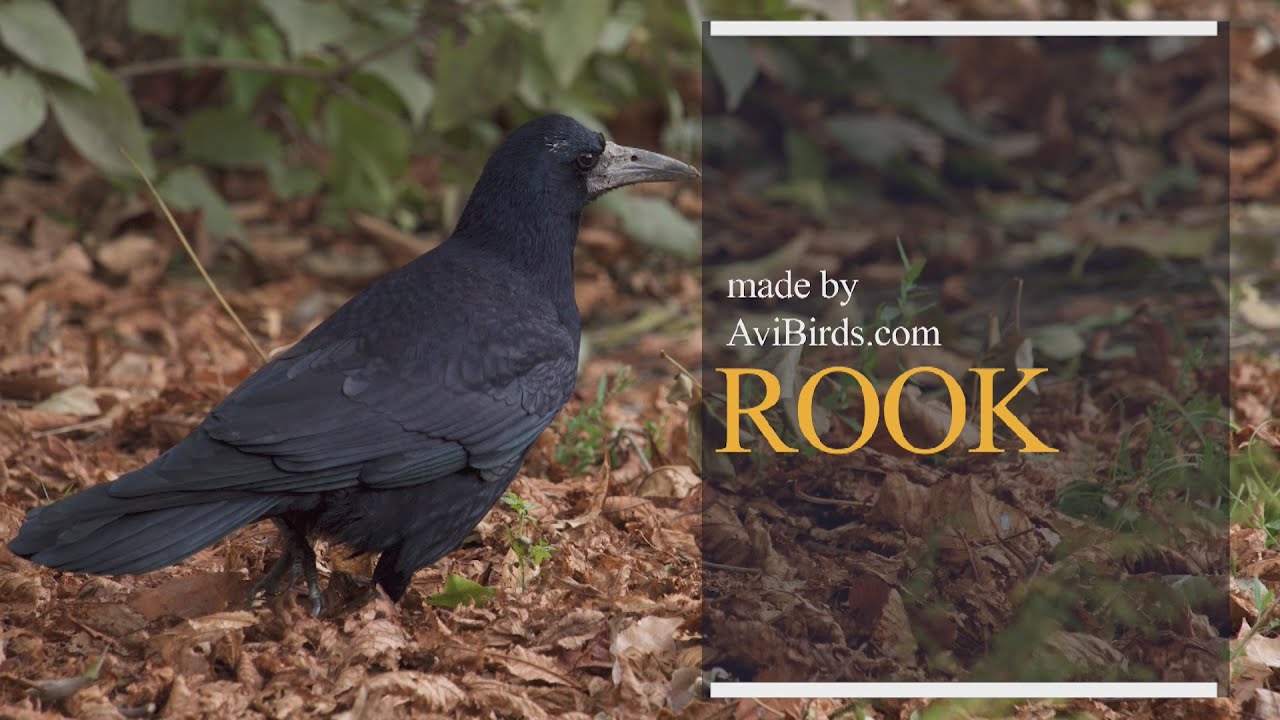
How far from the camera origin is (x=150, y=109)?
6.78 m

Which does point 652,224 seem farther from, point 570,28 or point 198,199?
point 198,199

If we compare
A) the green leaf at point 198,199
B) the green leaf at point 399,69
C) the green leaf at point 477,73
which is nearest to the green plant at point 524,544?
the green leaf at point 477,73

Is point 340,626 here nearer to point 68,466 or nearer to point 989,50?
point 68,466

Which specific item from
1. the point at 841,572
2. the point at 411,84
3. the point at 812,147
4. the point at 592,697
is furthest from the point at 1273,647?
the point at 812,147

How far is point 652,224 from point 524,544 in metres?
2.75

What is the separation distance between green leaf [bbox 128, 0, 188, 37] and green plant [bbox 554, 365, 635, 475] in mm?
2420

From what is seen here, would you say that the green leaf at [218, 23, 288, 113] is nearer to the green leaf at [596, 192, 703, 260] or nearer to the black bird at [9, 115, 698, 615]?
the green leaf at [596, 192, 703, 260]

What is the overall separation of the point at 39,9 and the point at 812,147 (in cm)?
363

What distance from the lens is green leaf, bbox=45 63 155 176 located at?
17.7 ft

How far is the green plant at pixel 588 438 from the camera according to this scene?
176 inches

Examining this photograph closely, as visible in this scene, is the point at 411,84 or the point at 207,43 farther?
the point at 207,43

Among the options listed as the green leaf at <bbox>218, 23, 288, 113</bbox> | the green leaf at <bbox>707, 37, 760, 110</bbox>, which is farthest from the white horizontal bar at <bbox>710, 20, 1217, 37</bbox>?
the green leaf at <bbox>218, 23, 288, 113</bbox>

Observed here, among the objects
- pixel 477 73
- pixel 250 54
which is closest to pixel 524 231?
pixel 477 73

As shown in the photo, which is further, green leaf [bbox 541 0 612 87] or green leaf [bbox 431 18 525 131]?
green leaf [bbox 431 18 525 131]
